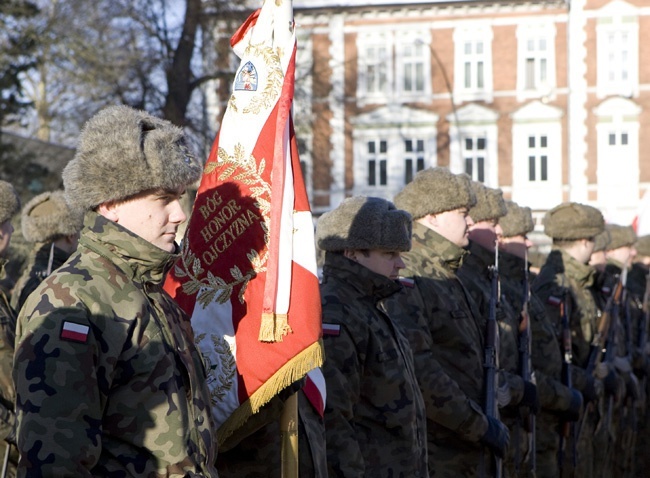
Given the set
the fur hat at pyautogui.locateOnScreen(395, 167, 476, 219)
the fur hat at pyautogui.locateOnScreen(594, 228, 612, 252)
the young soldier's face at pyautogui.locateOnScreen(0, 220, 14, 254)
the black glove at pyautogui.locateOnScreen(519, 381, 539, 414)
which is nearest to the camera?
Result: the young soldier's face at pyautogui.locateOnScreen(0, 220, 14, 254)

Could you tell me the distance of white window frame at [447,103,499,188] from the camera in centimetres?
4344

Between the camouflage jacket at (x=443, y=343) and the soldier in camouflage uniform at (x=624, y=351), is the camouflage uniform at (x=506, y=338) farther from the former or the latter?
the soldier in camouflage uniform at (x=624, y=351)

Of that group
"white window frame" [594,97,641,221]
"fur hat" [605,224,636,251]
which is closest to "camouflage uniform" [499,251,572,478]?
"fur hat" [605,224,636,251]

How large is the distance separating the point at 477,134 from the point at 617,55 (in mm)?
5811

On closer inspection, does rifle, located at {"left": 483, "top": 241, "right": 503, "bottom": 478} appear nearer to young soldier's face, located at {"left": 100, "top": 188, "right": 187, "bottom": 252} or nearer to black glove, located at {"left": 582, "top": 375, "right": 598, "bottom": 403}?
black glove, located at {"left": 582, "top": 375, "right": 598, "bottom": 403}

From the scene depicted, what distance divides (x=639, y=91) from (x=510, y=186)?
569cm

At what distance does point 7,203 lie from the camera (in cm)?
620

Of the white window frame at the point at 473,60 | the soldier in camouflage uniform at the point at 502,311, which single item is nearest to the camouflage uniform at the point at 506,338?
the soldier in camouflage uniform at the point at 502,311

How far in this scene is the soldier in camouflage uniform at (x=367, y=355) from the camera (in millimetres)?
4883

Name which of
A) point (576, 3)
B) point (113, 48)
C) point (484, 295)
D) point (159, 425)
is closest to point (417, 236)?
point (484, 295)

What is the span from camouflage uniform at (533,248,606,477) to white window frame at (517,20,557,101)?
3368 centimetres

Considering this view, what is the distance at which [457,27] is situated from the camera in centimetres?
4362

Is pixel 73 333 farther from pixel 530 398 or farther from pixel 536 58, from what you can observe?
pixel 536 58

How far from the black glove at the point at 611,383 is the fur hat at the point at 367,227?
5314 millimetres
